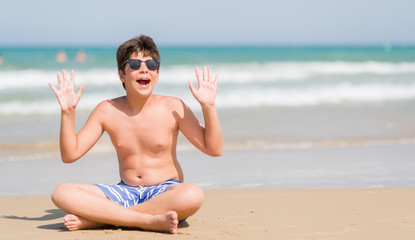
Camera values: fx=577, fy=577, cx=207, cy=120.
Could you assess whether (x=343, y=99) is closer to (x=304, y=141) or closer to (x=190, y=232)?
(x=304, y=141)

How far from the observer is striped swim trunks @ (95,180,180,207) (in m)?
3.94

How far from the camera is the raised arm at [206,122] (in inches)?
153

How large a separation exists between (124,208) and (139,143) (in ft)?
1.69

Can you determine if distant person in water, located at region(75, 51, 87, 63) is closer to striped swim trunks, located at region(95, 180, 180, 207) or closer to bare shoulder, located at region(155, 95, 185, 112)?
bare shoulder, located at region(155, 95, 185, 112)

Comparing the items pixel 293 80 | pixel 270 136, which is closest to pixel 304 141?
pixel 270 136

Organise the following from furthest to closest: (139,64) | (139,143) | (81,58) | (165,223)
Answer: (81,58) < (139,143) < (139,64) < (165,223)

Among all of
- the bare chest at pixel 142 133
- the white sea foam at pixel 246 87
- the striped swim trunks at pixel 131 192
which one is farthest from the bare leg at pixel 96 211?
the white sea foam at pixel 246 87

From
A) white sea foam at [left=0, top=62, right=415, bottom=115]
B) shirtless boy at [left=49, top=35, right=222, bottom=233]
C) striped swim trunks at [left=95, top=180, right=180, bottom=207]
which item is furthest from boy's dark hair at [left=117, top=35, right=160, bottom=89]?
white sea foam at [left=0, top=62, right=415, bottom=115]

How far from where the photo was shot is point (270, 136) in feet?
29.0

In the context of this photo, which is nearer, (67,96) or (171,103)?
(67,96)

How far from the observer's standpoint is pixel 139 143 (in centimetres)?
409

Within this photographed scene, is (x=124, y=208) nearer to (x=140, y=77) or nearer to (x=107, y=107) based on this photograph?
(x=107, y=107)

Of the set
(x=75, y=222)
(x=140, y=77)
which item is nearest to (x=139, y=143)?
(x=140, y=77)

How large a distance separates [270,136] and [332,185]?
3410mm
